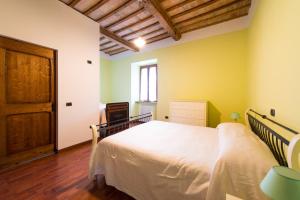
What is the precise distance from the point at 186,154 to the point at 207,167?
10.1 inches

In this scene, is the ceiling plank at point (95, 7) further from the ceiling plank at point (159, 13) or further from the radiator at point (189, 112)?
the radiator at point (189, 112)

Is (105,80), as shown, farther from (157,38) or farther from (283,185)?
(283,185)

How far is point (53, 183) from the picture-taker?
1794 mm

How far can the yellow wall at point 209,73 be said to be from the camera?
3.13 m

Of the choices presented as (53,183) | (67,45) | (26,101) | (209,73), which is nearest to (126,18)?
(67,45)

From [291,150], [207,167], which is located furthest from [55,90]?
[291,150]

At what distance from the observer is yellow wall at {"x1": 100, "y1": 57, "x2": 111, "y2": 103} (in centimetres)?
554

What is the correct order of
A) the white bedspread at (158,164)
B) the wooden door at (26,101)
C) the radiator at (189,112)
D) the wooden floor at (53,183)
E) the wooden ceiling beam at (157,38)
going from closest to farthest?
the white bedspread at (158,164) < the wooden floor at (53,183) < the wooden door at (26,101) < the radiator at (189,112) < the wooden ceiling beam at (157,38)

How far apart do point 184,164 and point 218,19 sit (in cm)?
345

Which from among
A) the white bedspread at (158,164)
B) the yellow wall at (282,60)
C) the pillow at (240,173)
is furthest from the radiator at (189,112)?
the pillow at (240,173)

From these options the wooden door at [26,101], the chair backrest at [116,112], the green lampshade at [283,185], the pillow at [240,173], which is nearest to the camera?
the green lampshade at [283,185]

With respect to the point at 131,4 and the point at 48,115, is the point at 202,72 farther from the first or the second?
the point at 48,115

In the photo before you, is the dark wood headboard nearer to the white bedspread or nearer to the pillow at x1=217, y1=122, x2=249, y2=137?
the pillow at x1=217, y1=122, x2=249, y2=137

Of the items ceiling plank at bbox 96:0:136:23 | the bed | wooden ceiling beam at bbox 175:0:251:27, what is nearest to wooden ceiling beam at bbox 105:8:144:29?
ceiling plank at bbox 96:0:136:23
